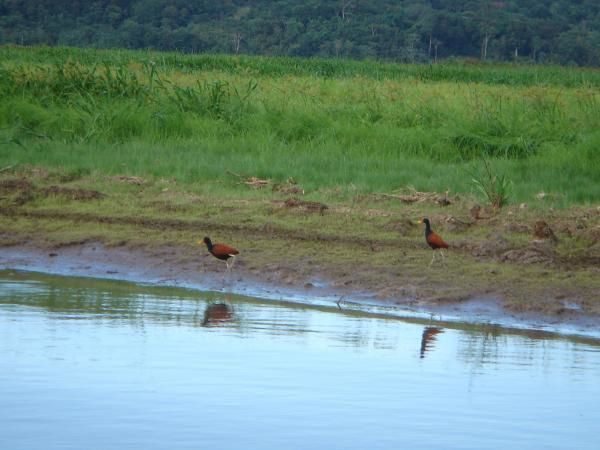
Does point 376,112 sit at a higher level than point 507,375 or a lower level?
higher

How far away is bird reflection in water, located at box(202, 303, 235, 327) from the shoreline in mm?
490

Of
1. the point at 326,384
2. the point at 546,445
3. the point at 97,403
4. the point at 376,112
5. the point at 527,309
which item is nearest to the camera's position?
the point at 546,445

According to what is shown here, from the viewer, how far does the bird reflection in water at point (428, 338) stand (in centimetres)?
700

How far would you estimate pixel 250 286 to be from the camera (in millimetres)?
8930

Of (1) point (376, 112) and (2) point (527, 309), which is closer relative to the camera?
(2) point (527, 309)

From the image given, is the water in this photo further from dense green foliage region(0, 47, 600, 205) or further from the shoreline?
dense green foliage region(0, 47, 600, 205)

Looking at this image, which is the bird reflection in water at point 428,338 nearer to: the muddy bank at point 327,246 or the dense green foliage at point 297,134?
the muddy bank at point 327,246

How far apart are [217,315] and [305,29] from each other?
53.1 metres

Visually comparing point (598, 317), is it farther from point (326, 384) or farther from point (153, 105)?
point (153, 105)

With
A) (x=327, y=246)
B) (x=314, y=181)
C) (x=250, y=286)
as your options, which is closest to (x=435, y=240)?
(x=327, y=246)

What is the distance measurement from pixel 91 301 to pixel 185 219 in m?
2.36

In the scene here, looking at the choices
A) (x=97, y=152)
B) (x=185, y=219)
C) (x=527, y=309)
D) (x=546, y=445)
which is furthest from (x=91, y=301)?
(x=97, y=152)

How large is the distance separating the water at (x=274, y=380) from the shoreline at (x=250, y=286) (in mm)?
329

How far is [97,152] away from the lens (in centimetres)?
1306
